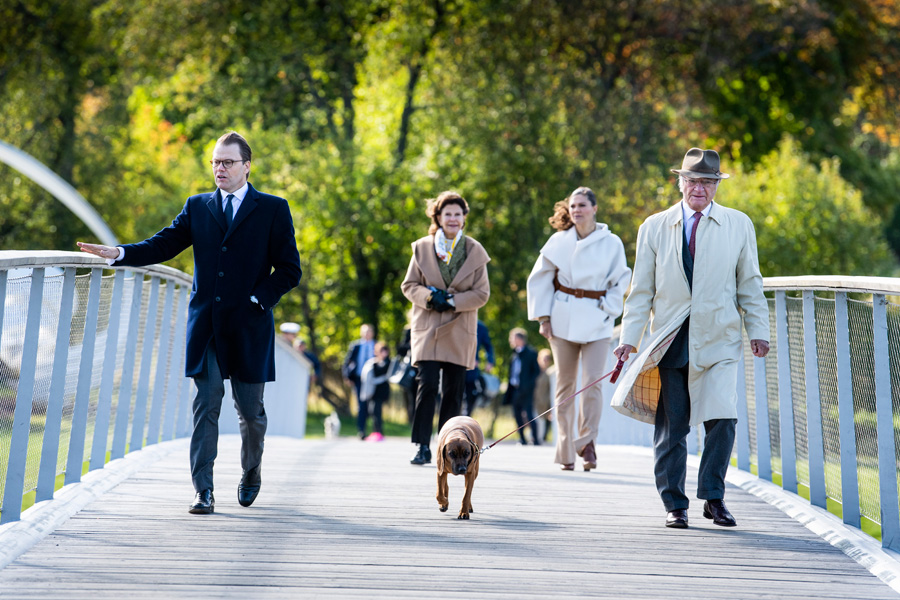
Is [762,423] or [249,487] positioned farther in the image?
[762,423]

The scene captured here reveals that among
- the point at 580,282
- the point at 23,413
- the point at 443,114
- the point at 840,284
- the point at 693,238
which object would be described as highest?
the point at 443,114

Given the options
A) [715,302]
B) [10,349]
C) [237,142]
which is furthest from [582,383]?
[10,349]

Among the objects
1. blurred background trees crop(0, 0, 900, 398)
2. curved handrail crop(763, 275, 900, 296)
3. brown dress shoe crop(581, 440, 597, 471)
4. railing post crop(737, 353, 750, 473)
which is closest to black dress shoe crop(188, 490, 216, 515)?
curved handrail crop(763, 275, 900, 296)

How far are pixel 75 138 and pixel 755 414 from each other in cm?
2535

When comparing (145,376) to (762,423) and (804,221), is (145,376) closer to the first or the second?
(762,423)

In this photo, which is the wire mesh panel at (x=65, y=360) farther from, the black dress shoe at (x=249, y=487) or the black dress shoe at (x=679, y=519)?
the black dress shoe at (x=679, y=519)

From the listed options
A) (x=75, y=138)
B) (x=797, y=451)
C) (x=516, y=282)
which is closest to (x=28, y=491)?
(x=797, y=451)

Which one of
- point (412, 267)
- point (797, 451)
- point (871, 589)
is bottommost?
point (871, 589)

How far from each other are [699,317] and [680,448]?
652 millimetres

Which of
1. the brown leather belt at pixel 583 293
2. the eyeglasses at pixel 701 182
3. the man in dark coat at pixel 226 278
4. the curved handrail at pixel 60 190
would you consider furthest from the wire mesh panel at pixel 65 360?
the curved handrail at pixel 60 190

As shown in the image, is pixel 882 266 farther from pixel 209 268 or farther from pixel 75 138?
pixel 209 268

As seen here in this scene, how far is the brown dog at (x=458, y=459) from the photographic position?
5730 mm

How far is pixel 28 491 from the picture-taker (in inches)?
202

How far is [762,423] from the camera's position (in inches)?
273
